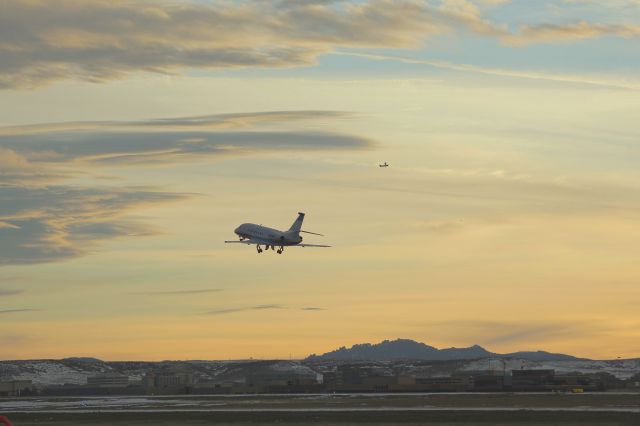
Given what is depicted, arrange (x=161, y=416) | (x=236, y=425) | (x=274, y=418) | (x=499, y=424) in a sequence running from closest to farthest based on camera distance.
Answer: (x=499, y=424)
(x=236, y=425)
(x=274, y=418)
(x=161, y=416)

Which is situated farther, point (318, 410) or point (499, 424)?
point (318, 410)

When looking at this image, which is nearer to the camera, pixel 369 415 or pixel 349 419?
pixel 349 419

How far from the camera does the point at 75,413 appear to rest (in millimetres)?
180625

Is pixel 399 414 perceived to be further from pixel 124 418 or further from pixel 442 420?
pixel 124 418

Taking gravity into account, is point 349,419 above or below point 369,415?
below

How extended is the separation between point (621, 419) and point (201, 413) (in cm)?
6592

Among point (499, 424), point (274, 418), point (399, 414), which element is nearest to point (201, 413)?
point (274, 418)

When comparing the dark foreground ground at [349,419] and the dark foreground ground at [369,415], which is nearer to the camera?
the dark foreground ground at [349,419]

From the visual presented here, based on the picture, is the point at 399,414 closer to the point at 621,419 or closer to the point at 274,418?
the point at 274,418

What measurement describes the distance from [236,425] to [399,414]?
2598 centimetres

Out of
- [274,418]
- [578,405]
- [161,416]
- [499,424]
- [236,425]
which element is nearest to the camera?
[499,424]

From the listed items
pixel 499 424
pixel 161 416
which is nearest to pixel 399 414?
pixel 499 424

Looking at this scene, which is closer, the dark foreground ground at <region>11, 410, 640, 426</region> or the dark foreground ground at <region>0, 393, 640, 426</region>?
the dark foreground ground at <region>11, 410, 640, 426</region>

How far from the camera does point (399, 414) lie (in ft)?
511
